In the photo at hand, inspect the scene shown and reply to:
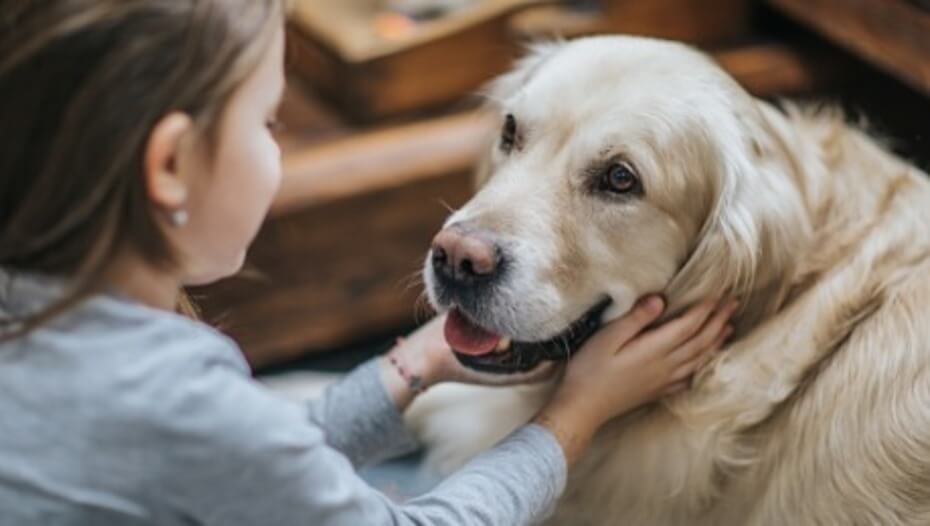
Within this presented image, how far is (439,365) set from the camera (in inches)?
52.2

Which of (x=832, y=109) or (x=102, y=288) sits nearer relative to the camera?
(x=102, y=288)

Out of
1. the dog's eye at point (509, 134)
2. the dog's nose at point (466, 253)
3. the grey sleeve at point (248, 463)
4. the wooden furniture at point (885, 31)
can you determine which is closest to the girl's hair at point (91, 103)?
the grey sleeve at point (248, 463)

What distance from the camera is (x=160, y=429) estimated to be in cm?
87

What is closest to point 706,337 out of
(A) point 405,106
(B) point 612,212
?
(B) point 612,212

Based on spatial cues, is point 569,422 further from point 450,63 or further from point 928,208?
point 450,63

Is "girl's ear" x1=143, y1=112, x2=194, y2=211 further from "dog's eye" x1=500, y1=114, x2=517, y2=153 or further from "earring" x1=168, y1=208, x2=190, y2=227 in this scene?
"dog's eye" x1=500, y1=114, x2=517, y2=153

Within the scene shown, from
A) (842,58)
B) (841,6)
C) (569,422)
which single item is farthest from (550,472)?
(842,58)

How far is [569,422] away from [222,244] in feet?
1.33

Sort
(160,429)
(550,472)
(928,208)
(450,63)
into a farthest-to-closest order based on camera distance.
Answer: (450,63) → (928,208) → (550,472) → (160,429)

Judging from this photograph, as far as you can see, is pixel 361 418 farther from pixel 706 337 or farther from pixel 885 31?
pixel 885 31

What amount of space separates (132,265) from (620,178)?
1.66ft

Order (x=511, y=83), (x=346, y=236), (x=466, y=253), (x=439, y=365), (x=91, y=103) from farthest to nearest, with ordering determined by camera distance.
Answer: (x=346, y=236), (x=511, y=83), (x=439, y=365), (x=466, y=253), (x=91, y=103)

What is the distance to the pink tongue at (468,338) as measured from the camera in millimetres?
1276

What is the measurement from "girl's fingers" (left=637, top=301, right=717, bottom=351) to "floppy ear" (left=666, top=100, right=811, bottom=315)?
0.01 metres
